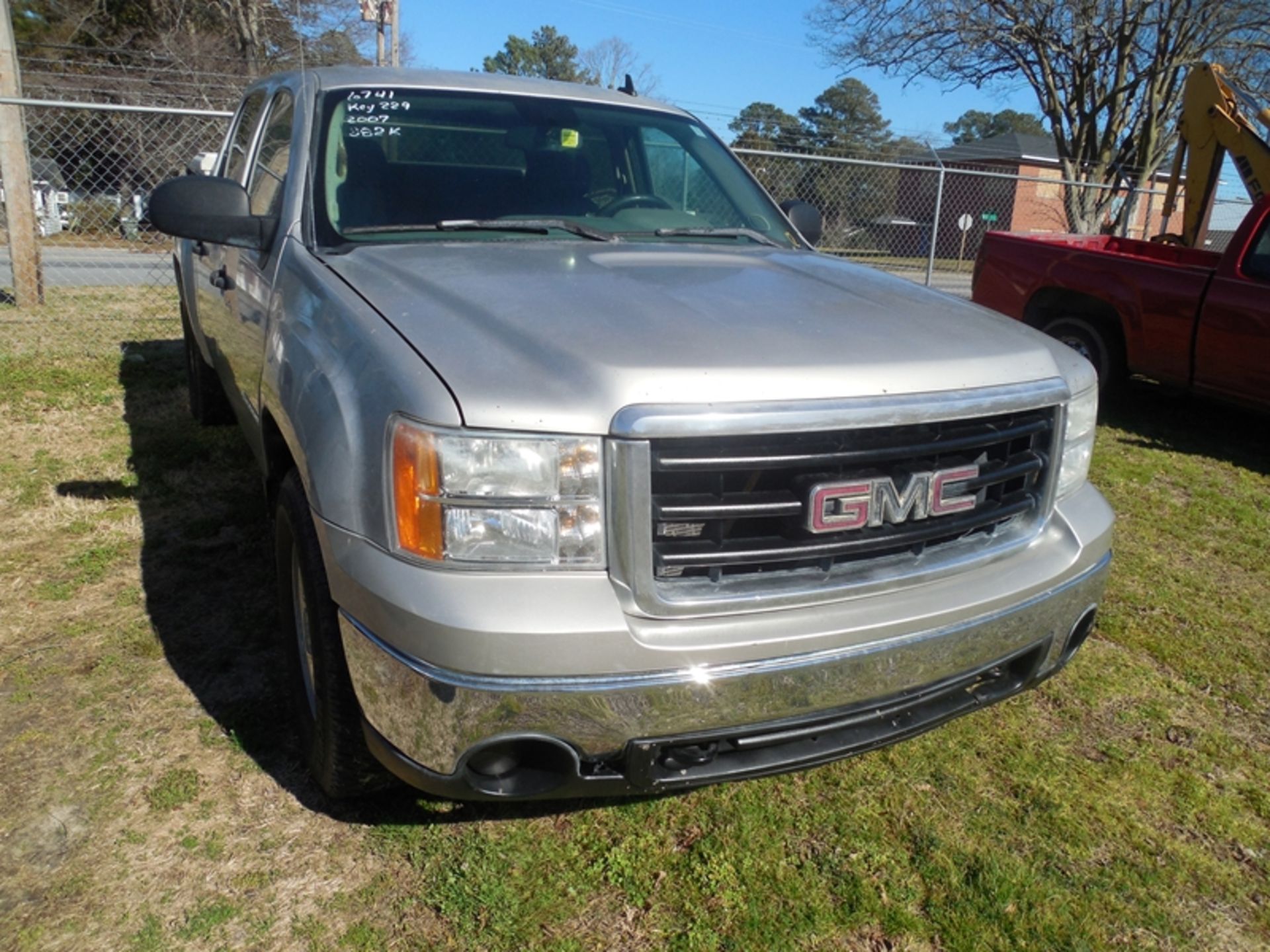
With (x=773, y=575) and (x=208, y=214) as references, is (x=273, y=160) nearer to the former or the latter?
(x=208, y=214)

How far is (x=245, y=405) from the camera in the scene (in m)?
3.47

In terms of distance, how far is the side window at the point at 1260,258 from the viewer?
20.6ft

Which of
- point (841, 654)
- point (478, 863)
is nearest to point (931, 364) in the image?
point (841, 654)

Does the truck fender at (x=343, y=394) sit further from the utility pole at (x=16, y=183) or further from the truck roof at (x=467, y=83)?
the utility pole at (x=16, y=183)

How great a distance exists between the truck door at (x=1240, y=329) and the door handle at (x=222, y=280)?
5870mm

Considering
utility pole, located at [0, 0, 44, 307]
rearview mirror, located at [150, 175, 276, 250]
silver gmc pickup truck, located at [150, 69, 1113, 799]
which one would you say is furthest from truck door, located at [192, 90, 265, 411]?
utility pole, located at [0, 0, 44, 307]

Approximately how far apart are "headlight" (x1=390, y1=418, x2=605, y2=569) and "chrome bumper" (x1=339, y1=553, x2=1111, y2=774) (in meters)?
0.24

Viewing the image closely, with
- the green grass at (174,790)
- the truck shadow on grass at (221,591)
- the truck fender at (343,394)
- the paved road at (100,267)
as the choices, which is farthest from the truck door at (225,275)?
the paved road at (100,267)

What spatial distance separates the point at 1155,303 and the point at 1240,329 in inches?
25.0

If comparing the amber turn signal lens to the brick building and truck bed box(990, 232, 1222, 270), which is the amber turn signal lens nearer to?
truck bed box(990, 232, 1222, 270)

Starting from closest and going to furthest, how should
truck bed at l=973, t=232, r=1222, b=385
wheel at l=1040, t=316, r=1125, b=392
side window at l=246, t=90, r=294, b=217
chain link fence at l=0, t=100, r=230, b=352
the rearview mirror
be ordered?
the rearview mirror → side window at l=246, t=90, r=294, b=217 → truck bed at l=973, t=232, r=1222, b=385 → wheel at l=1040, t=316, r=1125, b=392 → chain link fence at l=0, t=100, r=230, b=352

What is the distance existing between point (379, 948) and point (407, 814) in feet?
1.45

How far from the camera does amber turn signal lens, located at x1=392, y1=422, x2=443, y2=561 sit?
1857 mm

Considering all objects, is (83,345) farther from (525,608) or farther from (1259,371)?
(1259,371)
